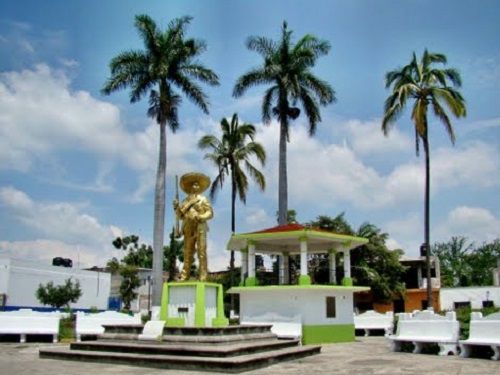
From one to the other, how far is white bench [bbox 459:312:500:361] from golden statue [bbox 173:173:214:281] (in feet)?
23.5

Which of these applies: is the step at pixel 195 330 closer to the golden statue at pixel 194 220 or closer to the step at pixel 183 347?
the step at pixel 183 347

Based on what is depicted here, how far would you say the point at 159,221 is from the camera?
2656cm

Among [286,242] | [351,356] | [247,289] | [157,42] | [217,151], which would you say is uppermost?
[157,42]

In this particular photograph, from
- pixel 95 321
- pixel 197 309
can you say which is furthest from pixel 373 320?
pixel 197 309

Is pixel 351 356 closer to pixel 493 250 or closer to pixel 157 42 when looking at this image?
pixel 157 42

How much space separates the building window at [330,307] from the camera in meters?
21.9

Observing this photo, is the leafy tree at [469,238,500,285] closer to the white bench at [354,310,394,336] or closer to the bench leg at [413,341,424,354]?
the white bench at [354,310,394,336]

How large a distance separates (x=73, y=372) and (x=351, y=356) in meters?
7.34

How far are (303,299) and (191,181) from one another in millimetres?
7504

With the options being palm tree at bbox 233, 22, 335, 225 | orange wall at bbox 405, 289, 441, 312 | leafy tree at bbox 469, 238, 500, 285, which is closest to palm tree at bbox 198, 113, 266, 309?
palm tree at bbox 233, 22, 335, 225

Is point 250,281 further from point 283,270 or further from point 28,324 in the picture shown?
point 28,324

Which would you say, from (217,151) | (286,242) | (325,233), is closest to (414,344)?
(325,233)

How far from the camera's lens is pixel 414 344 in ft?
50.0

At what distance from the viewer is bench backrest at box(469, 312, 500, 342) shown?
43.1 feet
